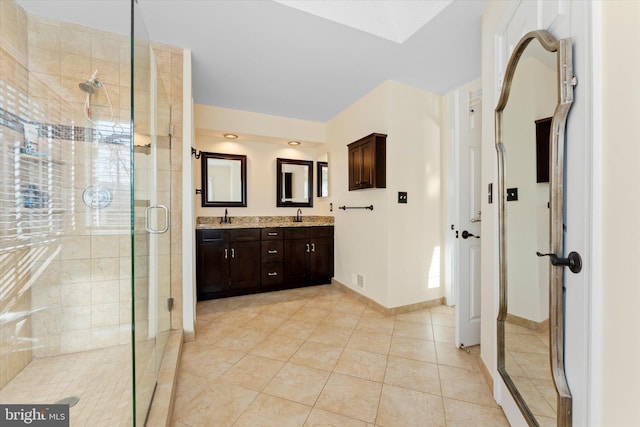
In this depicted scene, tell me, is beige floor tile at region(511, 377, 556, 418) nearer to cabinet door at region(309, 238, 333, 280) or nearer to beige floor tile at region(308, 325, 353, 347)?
beige floor tile at region(308, 325, 353, 347)

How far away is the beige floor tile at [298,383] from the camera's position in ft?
4.72

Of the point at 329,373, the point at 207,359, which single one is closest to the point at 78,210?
the point at 207,359

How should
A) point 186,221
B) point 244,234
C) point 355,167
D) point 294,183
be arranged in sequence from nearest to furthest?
point 186,221 < point 355,167 < point 244,234 < point 294,183

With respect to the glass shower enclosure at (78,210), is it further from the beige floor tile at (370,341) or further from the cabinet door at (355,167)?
the cabinet door at (355,167)

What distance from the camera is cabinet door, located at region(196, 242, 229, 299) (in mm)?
2979

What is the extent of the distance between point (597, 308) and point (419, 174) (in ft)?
7.14

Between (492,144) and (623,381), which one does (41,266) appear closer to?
(623,381)

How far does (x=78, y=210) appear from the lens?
1.77 m

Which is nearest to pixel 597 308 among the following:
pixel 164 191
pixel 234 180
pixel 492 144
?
pixel 492 144

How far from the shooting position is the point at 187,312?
2.06m

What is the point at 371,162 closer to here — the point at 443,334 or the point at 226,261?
the point at 443,334

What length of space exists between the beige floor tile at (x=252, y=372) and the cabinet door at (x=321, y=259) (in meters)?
1.75

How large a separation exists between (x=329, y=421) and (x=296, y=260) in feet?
7.39

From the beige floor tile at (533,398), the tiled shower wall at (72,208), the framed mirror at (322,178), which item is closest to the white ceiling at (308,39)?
the tiled shower wall at (72,208)
